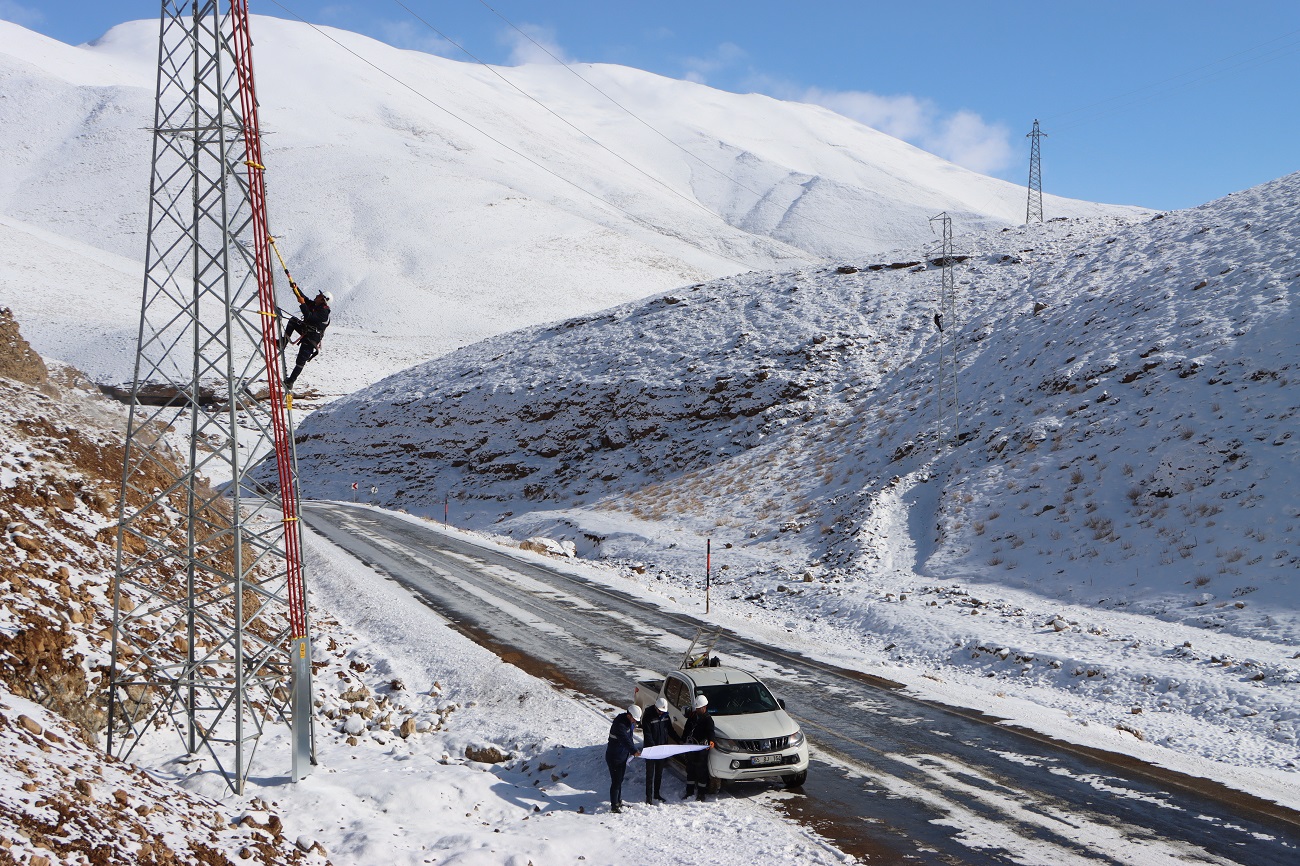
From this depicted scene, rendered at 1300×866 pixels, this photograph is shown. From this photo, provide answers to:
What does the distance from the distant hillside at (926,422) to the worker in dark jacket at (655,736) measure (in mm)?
13944

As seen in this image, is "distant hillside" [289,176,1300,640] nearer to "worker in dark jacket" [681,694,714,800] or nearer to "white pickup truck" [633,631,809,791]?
"white pickup truck" [633,631,809,791]

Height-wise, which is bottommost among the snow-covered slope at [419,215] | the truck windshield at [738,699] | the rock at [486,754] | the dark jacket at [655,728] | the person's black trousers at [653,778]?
the rock at [486,754]

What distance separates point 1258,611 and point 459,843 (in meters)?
17.8

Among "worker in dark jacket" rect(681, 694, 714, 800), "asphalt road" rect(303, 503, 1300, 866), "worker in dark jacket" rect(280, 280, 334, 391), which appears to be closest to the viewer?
"asphalt road" rect(303, 503, 1300, 866)

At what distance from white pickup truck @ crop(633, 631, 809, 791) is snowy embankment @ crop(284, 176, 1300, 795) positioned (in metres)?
6.52

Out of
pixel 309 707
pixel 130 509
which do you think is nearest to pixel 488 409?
pixel 130 509

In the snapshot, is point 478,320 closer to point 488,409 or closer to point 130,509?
point 488,409

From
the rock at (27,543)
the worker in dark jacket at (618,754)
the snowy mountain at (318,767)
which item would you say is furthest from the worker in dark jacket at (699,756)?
the rock at (27,543)

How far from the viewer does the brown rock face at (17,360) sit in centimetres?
2647

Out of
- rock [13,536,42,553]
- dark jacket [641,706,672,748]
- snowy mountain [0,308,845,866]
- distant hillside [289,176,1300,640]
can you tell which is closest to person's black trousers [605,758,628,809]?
snowy mountain [0,308,845,866]

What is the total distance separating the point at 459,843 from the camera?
398 inches

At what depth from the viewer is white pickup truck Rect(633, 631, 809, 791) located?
11820mm

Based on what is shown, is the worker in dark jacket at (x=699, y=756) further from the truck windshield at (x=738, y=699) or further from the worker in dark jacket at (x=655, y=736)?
the truck windshield at (x=738, y=699)

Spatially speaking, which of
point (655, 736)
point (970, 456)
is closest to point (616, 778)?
point (655, 736)
